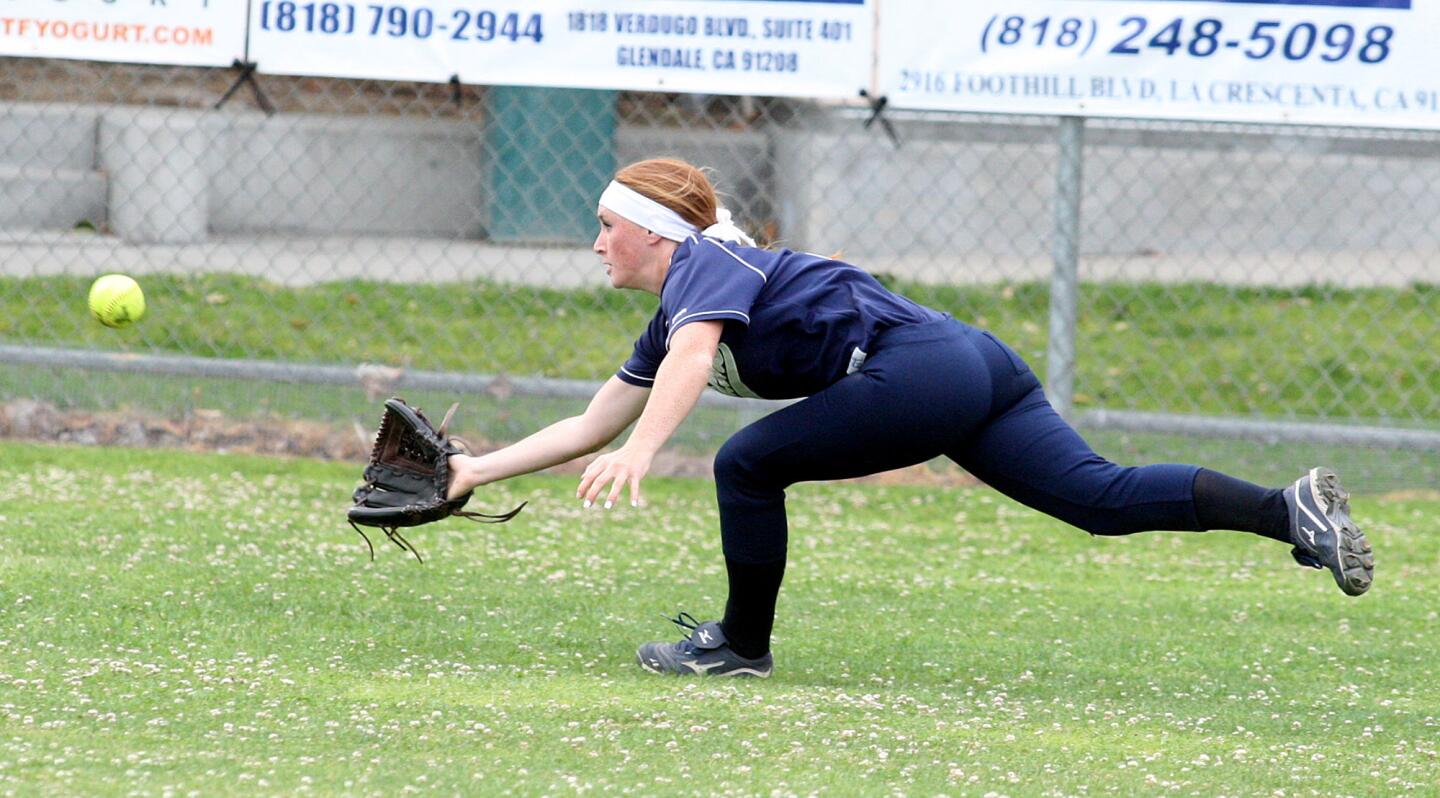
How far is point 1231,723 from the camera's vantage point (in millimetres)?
3789

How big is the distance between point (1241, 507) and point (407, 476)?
1930 millimetres

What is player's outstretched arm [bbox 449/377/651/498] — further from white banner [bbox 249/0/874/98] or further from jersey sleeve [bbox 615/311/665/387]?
white banner [bbox 249/0/874/98]

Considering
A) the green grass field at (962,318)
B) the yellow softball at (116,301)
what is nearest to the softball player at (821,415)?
the yellow softball at (116,301)

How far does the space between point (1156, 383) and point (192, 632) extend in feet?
17.5

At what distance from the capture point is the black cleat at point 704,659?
13.5 feet

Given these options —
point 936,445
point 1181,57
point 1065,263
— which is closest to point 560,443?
point 936,445

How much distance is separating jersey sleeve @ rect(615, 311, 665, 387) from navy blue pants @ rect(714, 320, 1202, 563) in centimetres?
33

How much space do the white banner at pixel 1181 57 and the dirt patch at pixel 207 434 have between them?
153 cm

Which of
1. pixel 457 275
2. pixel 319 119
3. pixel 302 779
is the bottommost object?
pixel 302 779

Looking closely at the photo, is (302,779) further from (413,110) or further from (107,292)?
(413,110)

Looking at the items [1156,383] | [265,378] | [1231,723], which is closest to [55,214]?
[265,378]

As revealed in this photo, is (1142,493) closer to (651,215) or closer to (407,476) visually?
(651,215)

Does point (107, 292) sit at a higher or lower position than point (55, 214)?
lower

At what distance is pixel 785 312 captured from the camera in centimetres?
389
